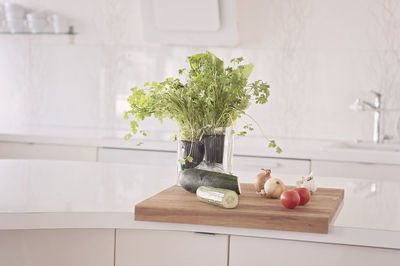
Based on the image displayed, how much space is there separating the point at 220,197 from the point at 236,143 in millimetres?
1675

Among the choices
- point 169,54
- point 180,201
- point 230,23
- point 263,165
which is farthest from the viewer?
point 169,54

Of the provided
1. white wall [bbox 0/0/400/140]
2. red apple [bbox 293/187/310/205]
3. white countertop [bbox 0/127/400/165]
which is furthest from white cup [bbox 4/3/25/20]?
red apple [bbox 293/187/310/205]

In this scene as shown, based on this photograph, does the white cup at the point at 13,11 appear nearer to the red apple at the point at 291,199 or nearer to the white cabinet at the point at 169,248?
the white cabinet at the point at 169,248

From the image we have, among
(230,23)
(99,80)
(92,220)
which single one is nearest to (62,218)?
(92,220)

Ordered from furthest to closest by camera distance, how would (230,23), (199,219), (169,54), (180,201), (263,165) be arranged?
(169,54) < (230,23) < (263,165) < (180,201) < (199,219)

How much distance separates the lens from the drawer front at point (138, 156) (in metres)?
3.03

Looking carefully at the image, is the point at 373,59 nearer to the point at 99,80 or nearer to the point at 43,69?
the point at 99,80

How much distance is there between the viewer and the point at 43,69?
3881mm

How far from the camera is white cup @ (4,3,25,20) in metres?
3.72

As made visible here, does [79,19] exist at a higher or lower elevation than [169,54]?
higher

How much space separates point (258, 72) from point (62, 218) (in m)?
2.36

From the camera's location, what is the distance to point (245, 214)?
1330 mm

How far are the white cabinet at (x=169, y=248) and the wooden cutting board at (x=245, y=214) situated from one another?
0.05m

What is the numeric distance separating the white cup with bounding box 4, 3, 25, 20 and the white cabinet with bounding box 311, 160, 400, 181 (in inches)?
87.9
